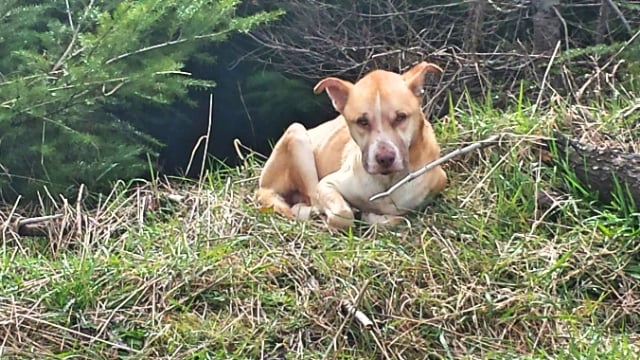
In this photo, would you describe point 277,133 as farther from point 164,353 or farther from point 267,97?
point 164,353

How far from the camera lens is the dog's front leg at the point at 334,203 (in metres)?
4.77

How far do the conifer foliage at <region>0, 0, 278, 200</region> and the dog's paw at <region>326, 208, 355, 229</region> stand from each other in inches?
45.7

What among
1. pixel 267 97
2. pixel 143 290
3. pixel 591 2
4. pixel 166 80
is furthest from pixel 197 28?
pixel 591 2

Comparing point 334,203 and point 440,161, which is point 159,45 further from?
point 440,161

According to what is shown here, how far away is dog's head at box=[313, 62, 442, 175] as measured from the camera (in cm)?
458

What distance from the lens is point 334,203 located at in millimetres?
4844

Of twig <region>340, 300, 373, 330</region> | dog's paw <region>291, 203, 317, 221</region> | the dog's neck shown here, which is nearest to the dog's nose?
the dog's neck

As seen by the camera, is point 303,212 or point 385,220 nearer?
point 385,220

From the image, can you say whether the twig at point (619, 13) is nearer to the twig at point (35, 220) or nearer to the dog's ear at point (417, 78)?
the dog's ear at point (417, 78)

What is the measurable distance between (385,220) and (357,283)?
2.75 ft

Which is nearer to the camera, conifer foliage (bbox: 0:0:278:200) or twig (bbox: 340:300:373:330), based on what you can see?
twig (bbox: 340:300:373:330)

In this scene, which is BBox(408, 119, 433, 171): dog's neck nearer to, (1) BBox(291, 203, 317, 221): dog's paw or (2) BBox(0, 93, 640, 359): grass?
(2) BBox(0, 93, 640, 359): grass

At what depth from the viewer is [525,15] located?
21.4ft

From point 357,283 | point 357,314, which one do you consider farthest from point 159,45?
point 357,314
